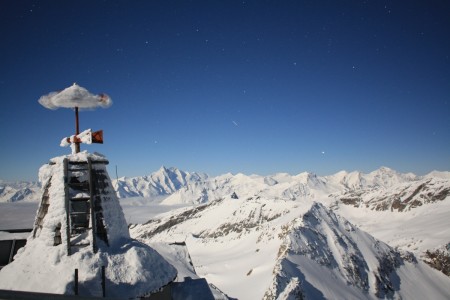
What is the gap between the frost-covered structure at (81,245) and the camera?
30.8ft

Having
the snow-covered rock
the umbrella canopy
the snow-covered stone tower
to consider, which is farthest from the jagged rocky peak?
the umbrella canopy

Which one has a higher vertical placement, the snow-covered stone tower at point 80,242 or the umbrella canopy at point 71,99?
the umbrella canopy at point 71,99

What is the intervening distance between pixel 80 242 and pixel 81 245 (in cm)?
13

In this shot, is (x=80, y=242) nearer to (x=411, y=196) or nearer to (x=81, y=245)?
(x=81, y=245)

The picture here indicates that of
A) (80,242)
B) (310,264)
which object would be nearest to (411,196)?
(310,264)

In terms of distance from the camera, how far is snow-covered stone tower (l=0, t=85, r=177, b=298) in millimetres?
9375

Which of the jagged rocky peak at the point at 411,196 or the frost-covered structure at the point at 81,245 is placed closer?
the frost-covered structure at the point at 81,245

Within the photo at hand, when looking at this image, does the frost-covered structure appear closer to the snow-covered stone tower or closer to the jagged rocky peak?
the snow-covered stone tower

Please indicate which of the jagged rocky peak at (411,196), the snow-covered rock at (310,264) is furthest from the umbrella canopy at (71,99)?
the jagged rocky peak at (411,196)

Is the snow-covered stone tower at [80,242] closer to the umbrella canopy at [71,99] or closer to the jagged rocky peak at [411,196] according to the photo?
the umbrella canopy at [71,99]

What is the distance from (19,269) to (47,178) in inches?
125

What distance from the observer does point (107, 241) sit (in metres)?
10.5

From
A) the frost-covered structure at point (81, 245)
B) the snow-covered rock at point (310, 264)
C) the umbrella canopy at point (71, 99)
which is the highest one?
the umbrella canopy at point (71, 99)

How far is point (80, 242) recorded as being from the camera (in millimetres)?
10148
